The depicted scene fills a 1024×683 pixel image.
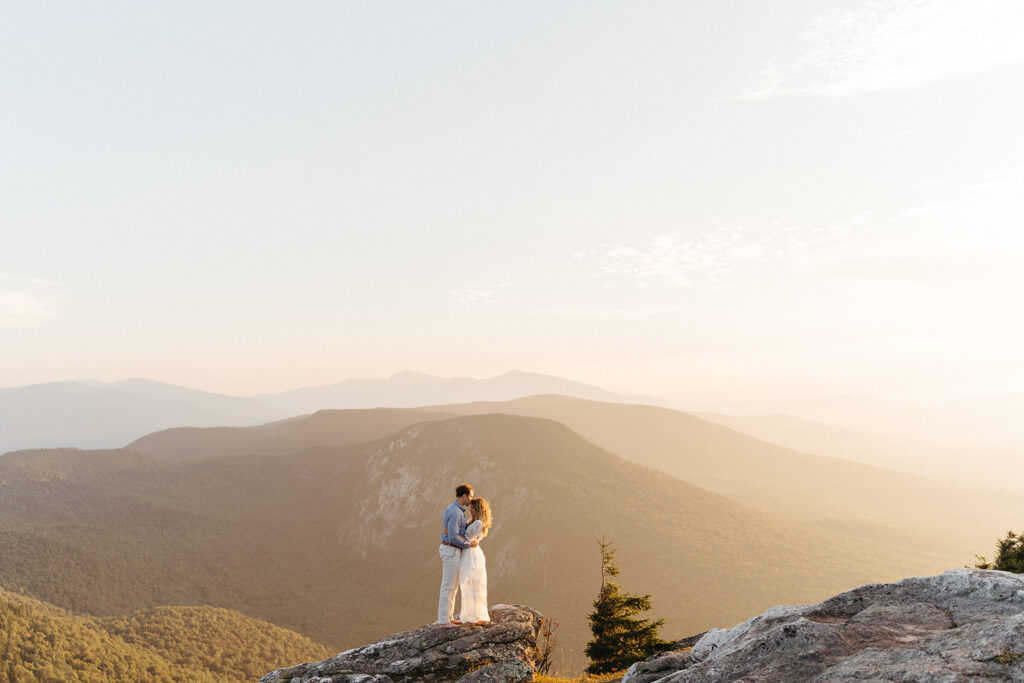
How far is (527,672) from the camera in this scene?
517 inches

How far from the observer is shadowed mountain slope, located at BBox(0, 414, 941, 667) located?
71875mm

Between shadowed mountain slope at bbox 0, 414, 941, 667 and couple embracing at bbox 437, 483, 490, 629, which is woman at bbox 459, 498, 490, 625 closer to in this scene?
couple embracing at bbox 437, 483, 490, 629

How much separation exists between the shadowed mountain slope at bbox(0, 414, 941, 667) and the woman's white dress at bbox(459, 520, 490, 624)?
2229 inches

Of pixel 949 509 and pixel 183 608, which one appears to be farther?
pixel 949 509

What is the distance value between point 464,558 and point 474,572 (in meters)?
0.59

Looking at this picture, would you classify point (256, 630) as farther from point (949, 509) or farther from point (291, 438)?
point (949, 509)

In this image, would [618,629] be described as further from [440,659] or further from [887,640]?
A: [887,640]

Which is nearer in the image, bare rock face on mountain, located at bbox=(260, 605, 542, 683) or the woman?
bare rock face on mountain, located at bbox=(260, 605, 542, 683)

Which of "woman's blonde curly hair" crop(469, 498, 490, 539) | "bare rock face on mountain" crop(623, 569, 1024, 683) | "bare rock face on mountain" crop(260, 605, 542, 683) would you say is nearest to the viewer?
"bare rock face on mountain" crop(623, 569, 1024, 683)

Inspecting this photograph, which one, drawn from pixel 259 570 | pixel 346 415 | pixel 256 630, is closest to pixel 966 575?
pixel 256 630

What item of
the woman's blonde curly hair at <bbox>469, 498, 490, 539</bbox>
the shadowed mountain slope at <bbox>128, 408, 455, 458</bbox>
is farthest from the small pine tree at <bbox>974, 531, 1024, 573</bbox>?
the shadowed mountain slope at <bbox>128, 408, 455, 458</bbox>

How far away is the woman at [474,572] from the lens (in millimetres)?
14008

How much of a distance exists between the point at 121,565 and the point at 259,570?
19.4 meters

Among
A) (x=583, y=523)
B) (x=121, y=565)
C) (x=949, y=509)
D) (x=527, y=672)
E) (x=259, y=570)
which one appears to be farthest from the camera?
(x=949, y=509)
